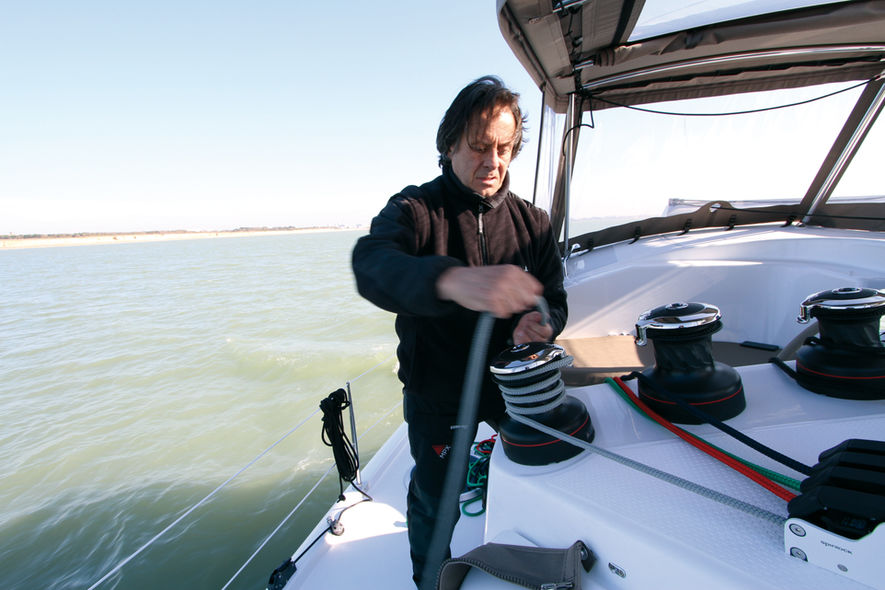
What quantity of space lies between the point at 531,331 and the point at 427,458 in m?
0.55

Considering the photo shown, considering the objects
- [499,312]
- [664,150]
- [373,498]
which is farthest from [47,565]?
[664,150]

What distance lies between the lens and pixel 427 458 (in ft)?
4.65

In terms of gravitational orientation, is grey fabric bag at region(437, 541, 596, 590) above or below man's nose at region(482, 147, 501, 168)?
below

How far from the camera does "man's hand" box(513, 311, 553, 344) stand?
4.26 feet

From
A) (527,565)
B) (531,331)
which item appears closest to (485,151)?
(531,331)

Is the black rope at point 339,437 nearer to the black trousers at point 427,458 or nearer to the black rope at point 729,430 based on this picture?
the black trousers at point 427,458

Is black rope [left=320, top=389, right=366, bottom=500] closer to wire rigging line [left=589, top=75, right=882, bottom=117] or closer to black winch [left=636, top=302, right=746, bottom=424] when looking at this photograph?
black winch [left=636, top=302, right=746, bottom=424]

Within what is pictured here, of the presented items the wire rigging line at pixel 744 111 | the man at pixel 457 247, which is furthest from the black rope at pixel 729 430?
the wire rigging line at pixel 744 111

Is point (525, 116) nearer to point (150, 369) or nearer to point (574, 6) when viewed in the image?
point (574, 6)

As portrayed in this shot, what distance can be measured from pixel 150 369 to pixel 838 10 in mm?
11277

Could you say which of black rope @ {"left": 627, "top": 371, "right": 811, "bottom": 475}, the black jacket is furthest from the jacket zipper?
black rope @ {"left": 627, "top": 371, "right": 811, "bottom": 475}

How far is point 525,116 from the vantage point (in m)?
1.42

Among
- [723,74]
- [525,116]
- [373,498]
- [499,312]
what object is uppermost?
[723,74]

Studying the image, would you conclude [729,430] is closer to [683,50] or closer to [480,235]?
[480,235]
